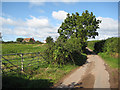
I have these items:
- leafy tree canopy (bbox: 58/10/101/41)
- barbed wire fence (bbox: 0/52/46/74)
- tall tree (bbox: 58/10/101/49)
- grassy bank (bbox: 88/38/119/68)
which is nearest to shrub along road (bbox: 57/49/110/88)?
grassy bank (bbox: 88/38/119/68)

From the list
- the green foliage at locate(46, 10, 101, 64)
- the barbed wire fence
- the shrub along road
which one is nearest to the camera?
the shrub along road

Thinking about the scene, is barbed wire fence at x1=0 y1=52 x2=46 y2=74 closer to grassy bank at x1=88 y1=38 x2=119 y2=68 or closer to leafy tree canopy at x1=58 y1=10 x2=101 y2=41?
grassy bank at x1=88 y1=38 x2=119 y2=68

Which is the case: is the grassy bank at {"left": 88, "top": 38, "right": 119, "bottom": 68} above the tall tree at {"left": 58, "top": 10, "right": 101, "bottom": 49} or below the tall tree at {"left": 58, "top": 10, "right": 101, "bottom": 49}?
below

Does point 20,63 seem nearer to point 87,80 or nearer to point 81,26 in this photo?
point 87,80

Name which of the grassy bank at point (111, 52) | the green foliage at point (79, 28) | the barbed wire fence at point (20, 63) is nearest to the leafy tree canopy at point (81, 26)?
the green foliage at point (79, 28)

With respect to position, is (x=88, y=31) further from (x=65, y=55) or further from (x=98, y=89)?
(x=98, y=89)

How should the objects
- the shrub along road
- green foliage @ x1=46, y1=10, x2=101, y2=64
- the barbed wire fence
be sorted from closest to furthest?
the shrub along road → the barbed wire fence → green foliage @ x1=46, y1=10, x2=101, y2=64

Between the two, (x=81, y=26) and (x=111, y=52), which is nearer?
(x=111, y=52)

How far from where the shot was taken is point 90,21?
2491cm

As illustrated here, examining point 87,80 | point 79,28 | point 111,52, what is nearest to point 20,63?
point 87,80

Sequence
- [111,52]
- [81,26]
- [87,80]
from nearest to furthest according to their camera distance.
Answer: [87,80] → [111,52] → [81,26]

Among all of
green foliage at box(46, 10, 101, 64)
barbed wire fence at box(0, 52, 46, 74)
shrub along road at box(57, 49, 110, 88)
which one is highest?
green foliage at box(46, 10, 101, 64)

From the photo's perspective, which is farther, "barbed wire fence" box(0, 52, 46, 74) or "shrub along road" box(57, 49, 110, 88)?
"barbed wire fence" box(0, 52, 46, 74)

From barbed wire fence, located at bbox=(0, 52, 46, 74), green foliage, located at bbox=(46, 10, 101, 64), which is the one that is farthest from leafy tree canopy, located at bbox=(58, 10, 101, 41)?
barbed wire fence, located at bbox=(0, 52, 46, 74)
